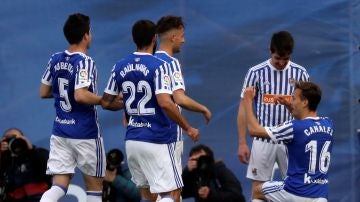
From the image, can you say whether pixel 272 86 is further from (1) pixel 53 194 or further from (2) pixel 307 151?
(1) pixel 53 194

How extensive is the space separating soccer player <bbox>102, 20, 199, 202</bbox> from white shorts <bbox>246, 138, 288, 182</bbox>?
44.4 inches

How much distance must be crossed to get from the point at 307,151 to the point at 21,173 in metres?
3.69

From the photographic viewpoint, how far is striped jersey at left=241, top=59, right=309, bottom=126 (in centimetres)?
1108

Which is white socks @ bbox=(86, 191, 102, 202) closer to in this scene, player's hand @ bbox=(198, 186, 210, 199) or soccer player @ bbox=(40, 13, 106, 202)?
soccer player @ bbox=(40, 13, 106, 202)

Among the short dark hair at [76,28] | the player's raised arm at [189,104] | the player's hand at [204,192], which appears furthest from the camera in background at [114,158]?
the player's raised arm at [189,104]

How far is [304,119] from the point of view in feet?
32.9

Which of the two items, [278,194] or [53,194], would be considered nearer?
[278,194]

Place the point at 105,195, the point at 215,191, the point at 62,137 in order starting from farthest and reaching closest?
the point at 105,195 → the point at 215,191 → the point at 62,137

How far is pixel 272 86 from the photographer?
1109 centimetres

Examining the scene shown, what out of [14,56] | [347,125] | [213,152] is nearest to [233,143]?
[213,152]

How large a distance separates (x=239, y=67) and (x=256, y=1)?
724mm

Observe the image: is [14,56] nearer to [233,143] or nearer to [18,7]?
[18,7]

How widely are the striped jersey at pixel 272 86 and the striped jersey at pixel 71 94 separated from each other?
1.46 meters

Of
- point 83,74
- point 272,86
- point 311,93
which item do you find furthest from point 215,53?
point 311,93
